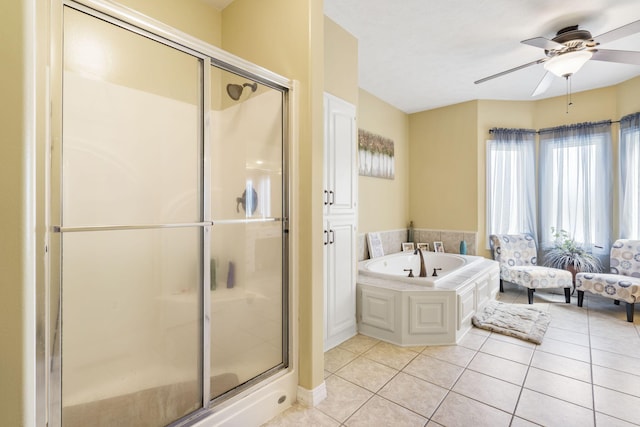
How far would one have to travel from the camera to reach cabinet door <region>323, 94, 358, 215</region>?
263cm

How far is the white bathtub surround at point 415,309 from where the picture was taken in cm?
264

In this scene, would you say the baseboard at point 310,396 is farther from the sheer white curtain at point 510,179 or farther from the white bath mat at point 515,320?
the sheer white curtain at point 510,179

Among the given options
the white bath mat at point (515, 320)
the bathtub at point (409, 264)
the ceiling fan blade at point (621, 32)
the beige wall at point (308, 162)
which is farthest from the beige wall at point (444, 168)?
the beige wall at point (308, 162)

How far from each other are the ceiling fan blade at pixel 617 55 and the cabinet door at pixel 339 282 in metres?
2.57

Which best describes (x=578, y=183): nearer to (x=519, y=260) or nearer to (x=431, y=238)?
(x=519, y=260)

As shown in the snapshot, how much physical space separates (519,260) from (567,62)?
267 cm

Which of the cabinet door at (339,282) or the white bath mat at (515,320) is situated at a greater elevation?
the cabinet door at (339,282)

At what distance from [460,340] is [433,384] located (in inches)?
33.7

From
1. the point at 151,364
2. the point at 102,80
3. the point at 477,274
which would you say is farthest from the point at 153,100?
the point at 477,274

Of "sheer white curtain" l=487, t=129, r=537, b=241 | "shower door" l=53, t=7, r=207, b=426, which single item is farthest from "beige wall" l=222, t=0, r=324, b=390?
"sheer white curtain" l=487, t=129, r=537, b=241

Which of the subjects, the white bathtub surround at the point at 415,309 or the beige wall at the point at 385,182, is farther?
the beige wall at the point at 385,182

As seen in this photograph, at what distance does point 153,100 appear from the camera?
1.63m

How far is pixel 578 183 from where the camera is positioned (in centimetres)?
411

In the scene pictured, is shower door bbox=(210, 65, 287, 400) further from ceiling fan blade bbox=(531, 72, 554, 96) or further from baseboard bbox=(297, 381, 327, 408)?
ceiling fan blade bbox=(531, 72, 554, 96)
